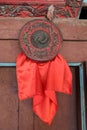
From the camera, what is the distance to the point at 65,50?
126 centimetres

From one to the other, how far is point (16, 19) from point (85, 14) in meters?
0.36

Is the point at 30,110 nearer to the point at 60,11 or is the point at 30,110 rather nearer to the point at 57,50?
the point at 57,50

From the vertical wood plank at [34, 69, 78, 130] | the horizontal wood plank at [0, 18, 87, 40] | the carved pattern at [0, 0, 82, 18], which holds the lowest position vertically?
the vertical wood plank at [34, 69, 78, 130]

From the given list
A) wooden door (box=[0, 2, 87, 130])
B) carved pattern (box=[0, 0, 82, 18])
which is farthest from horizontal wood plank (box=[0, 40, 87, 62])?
carved pattern (box=[0, 0, 82, 18])

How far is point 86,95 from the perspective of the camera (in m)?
1.22

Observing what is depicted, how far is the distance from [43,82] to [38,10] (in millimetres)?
337

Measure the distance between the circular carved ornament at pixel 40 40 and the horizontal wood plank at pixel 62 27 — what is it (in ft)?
0.14

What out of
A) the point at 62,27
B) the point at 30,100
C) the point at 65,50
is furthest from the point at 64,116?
the point at 62,27

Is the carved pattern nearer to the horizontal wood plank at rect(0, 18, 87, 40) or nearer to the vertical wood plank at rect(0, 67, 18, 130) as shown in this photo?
the horizontal wood plank at rect(0, 18, 87, 40)

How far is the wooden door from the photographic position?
48.3 inches

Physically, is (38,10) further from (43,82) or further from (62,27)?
(43,82)

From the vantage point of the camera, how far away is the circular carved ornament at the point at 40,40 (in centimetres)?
119

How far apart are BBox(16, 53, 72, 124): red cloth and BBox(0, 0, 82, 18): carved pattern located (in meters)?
0.20

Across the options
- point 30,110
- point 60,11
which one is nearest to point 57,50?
point 60,11
